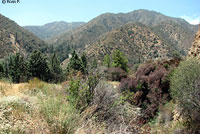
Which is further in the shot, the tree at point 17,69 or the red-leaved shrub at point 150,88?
the tree at point 17,69

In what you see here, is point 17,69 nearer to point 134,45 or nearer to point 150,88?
point 150,88

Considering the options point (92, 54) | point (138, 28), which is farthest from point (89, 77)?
point (138, 28)

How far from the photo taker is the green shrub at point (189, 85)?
18.3 feet

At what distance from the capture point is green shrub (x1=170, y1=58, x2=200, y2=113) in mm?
5585

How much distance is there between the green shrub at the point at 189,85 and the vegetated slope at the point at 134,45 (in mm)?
55672

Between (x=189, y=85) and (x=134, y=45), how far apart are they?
70.8 metres

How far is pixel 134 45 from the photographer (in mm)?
74188

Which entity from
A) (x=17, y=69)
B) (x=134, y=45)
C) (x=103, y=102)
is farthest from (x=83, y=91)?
(x=134, y=45)

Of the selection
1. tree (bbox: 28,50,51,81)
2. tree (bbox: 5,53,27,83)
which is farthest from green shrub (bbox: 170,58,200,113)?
tree (bbox: 5,53,27,83)

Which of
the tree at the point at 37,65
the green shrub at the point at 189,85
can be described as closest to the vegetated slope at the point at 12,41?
the tree at the point at 37,65

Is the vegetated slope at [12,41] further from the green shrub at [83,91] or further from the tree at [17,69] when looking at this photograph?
the green shrub at [83,91]

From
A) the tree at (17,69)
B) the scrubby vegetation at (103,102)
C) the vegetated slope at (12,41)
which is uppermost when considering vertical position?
the vegetated slope at (12,41)

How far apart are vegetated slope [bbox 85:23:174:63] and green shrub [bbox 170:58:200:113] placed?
55672 millimetres

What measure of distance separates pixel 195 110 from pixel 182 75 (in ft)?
Answer: 4.62
